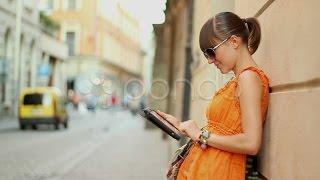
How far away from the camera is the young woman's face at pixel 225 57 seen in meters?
3.00

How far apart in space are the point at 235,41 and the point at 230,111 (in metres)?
0.33

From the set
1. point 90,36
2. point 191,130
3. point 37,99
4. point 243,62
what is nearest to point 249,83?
point 243,62

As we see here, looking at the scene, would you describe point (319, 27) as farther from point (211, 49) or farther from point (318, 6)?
point (211, 49)

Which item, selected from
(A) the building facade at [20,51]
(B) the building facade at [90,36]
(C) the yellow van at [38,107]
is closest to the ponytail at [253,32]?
(C) the yellow van at [38,107]

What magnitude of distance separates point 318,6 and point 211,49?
0.80 m

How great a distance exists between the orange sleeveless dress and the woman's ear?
16 cm

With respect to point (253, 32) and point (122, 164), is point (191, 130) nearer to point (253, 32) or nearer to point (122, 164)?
point (253, 32)

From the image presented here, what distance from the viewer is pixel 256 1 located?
3631 millimetres

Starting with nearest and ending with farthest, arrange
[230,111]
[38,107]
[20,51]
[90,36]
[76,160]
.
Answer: [230,111], [76,160], [38,107], [20,51], [90,36]

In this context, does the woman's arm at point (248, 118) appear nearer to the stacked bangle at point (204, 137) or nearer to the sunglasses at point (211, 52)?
the stacked bangle at point (204, 137)

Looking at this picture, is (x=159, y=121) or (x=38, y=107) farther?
(x=38, y=107)

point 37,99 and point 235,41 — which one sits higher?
point 235,41

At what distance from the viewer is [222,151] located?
9.73ft

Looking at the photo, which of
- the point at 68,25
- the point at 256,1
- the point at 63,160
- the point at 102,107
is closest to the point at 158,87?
the point at 63,160
